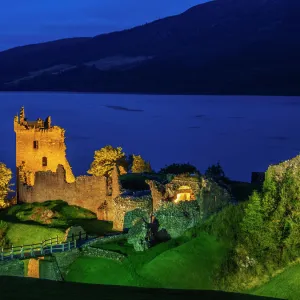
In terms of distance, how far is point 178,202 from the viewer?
36969 mm

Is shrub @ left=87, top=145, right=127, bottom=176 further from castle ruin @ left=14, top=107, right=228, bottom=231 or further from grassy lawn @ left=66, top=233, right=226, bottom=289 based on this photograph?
grassy lawn @ left=66, top=233, right=226, bottom=289

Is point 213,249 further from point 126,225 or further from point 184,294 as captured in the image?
point 126,225

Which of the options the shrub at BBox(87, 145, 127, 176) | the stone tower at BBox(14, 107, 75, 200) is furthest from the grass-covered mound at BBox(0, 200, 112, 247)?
the shrub at BBox(87, 145, 127, 176)

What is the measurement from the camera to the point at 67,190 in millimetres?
50188

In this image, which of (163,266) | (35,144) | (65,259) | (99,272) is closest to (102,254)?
(99,272)

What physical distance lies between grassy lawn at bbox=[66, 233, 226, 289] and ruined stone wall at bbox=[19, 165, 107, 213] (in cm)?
1370

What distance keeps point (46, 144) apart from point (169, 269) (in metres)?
33.9

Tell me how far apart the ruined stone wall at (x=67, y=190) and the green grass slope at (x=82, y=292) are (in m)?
15.6

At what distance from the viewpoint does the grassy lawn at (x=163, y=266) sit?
98.4 feet

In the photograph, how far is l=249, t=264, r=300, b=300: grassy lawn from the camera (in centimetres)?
2561

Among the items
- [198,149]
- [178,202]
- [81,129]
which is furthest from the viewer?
[81,129]

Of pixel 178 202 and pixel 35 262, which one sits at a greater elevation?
pixel 178 202

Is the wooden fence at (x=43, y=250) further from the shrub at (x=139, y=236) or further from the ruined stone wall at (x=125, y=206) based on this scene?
the ruined stone wall at (x=125, y=206)

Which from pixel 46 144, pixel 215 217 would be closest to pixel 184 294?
pixel 215 217
